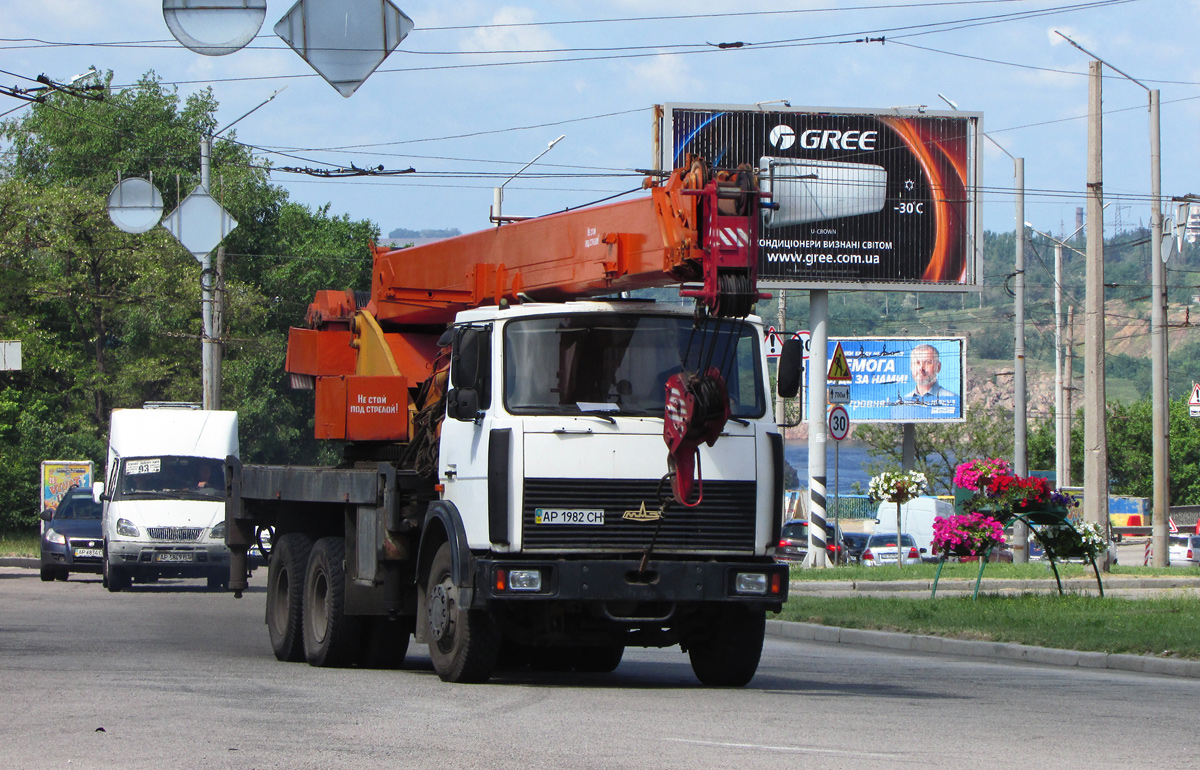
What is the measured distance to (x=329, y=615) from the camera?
13.2 m

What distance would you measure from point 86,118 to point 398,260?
5241 cm

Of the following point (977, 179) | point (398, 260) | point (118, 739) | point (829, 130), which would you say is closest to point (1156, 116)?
point (977, 179)

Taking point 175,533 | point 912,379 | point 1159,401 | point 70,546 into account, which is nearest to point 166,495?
point 175,533

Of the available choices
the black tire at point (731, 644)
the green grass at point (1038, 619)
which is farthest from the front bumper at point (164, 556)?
the black tire at point (731, 644)

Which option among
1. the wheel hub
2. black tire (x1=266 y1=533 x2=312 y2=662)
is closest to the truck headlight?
the wheel hub

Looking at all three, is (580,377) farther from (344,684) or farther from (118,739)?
(118,739)

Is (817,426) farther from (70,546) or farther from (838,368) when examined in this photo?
(70,546)

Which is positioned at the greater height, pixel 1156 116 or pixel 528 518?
pixel 1156 116

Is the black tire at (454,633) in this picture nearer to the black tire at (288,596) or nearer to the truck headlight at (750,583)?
the truck headlight at (750,583)

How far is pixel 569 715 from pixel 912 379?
50669mm

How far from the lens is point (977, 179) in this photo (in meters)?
32.4

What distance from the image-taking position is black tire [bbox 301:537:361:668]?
43.0ft

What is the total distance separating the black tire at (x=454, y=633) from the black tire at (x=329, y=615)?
171 cm

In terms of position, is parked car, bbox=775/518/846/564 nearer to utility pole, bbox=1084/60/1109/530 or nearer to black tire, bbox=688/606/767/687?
utility pole, bbox=1084/60/1109/530
